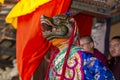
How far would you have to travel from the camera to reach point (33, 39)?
344 centimetres

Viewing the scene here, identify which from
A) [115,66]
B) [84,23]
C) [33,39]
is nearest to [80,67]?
[115,66]

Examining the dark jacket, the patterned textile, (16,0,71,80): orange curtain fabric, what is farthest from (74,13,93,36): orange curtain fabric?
the patterned textile

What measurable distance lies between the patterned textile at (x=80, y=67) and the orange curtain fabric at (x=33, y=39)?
0.79 metres

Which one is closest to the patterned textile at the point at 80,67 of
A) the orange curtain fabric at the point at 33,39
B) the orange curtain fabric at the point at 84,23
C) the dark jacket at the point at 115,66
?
the dark jacket at the point at 115,66

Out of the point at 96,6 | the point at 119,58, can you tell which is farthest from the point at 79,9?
the point at 119,58

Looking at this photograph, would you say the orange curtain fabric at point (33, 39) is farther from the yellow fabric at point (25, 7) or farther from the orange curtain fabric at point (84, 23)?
the orange curtain fabric at point (84, 23)

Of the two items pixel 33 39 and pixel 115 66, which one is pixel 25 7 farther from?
pixel 115 66

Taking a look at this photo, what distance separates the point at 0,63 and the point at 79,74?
238cm

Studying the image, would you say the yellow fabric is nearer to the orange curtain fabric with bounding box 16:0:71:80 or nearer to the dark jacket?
the orange curtain fabric with bounding box 16:0:71:80

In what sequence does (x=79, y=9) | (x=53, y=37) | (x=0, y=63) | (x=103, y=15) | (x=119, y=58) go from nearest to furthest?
(x=53, y=37), (x=119, y=58), (x=79, y=9), (x=103, y=15), (x=0, y=63)

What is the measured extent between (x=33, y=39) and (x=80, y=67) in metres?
1.02

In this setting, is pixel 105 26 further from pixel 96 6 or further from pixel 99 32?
pixel 96 6

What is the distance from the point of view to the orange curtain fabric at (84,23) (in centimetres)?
408

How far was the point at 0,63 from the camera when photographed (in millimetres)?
4715
